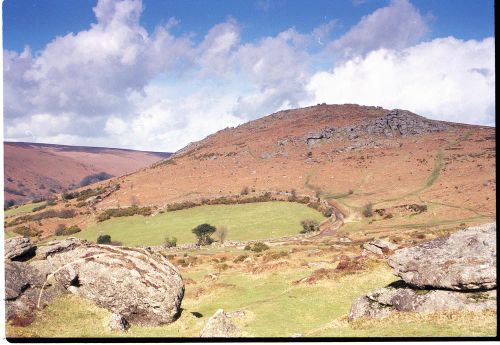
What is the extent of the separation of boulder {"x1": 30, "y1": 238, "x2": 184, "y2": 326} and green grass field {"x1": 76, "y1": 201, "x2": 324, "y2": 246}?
5208 cm

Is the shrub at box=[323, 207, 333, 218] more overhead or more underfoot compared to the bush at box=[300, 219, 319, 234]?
more overhead

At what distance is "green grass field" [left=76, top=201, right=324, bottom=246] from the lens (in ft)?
255

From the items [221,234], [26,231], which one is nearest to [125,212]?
[26,231]

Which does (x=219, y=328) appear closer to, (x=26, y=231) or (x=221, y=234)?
(x=221, y=234)

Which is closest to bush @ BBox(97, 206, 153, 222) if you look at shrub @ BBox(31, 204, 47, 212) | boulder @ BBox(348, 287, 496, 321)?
shrub @ BBox(31, 204, 47, 212)

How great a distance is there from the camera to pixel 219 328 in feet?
62.7

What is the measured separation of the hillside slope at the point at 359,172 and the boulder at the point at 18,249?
188ft

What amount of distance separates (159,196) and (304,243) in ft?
223

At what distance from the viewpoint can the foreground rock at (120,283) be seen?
2153 cm

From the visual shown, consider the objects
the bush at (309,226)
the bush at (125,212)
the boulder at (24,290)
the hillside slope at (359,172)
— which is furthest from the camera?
the bush at (125,212)

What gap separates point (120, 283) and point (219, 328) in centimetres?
610

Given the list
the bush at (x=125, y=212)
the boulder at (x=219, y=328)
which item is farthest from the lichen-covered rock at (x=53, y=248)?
the bush at (x=125, y=212)

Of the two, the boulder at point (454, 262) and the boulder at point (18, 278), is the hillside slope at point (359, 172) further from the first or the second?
the boulder at point (18, 278)

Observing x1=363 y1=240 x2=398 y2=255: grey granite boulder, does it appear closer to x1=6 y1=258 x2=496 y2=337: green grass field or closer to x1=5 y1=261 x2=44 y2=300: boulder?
x1=6 y1=258 x2=496 y2=337: green grass field
